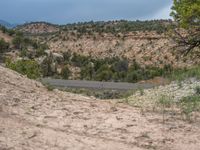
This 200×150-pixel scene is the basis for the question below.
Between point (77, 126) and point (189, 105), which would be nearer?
point (77, 126)

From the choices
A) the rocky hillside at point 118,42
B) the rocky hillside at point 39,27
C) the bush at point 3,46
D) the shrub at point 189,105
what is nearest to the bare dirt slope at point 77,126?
the shrub at point 189,105

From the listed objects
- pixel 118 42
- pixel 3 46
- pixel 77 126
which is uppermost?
pixel 118 42

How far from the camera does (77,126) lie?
10141mm

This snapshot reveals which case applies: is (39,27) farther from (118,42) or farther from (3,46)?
(3,46)

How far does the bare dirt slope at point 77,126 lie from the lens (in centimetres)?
913

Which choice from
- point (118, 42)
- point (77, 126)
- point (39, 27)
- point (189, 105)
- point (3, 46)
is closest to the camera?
point (77, 126)

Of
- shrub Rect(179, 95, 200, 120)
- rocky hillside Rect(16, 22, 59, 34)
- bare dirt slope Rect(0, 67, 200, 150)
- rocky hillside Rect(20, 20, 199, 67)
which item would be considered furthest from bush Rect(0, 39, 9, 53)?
rocky hillside Rect(16, 22, 59, 34)

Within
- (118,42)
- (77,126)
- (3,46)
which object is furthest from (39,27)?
(77,126)

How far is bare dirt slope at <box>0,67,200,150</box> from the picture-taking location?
9.13 m

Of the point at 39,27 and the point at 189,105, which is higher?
the point at 39,27

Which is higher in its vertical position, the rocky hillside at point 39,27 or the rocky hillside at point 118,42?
the rocky hillside at point 39,27

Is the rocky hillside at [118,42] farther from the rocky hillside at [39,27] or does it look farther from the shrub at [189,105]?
the shrub at [189,105]

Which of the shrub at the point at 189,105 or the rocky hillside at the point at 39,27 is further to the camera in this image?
the rocky hillside at the point at 39,27

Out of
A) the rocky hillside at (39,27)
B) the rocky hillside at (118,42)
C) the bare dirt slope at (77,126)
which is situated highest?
the rocky hillside at (39,27)
